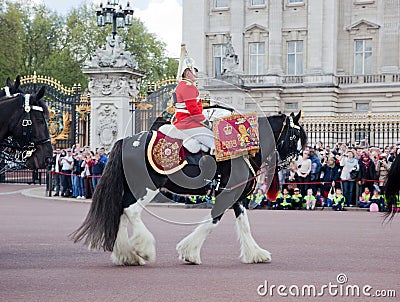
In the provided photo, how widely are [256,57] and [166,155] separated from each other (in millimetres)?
35978

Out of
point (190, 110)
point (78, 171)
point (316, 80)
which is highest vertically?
point (316, 80)

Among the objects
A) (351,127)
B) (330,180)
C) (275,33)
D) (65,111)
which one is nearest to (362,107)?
(275,33)

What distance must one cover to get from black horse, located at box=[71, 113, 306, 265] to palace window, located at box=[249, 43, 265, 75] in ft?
114

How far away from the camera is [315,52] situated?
4159 cm

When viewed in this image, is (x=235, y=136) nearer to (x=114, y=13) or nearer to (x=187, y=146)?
(x=187, y=146)

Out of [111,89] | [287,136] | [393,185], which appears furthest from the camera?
[111,89]

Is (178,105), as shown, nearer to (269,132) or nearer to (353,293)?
(269,132)

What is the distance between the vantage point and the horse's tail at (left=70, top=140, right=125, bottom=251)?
8.12m

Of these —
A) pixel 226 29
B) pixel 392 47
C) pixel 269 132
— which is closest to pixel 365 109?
pixel 392 47

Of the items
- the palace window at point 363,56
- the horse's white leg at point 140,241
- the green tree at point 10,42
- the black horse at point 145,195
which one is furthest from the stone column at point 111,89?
the palace window at point 363,56

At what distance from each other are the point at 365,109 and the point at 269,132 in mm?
33671

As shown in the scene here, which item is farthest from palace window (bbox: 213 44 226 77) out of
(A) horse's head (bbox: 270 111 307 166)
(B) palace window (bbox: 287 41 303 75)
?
(A) horse's head (bbox: 270 111 307 166)

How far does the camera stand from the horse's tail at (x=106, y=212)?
8.12 metres

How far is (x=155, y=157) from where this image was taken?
8531 millimetres
